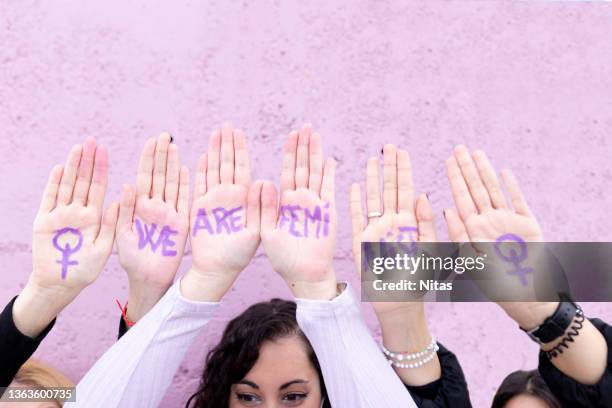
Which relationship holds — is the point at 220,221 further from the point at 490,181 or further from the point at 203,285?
the point at 490,181

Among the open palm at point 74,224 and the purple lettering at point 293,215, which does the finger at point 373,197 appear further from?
the open palm at point 74,224

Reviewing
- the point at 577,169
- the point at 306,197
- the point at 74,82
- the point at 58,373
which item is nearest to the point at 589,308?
the point at 577,169

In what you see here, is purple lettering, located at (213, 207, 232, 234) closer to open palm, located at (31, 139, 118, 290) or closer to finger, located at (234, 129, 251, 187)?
finger, located at (234, 129, 251, 187)

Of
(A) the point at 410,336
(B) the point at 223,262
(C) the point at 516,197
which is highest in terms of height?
(C) the point at 516,197

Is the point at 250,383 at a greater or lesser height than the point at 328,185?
lesser

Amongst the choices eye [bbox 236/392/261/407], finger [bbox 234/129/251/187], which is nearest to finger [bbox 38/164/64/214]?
finger [bbox 234/129/251/187]

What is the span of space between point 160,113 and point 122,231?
0.49m

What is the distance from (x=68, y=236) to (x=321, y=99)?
74 cm

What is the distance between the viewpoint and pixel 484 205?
1054 millimetres

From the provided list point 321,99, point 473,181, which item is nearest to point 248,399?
point 473,181

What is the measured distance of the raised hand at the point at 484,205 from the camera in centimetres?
104

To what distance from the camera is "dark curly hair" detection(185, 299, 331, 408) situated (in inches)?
49.6

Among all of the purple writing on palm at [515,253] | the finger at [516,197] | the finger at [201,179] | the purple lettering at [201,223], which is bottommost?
the purple writing on palm at [515,253]

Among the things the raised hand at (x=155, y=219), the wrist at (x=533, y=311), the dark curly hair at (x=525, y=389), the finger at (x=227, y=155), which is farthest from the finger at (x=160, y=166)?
the dark curly hair at (x=525, y=389)
